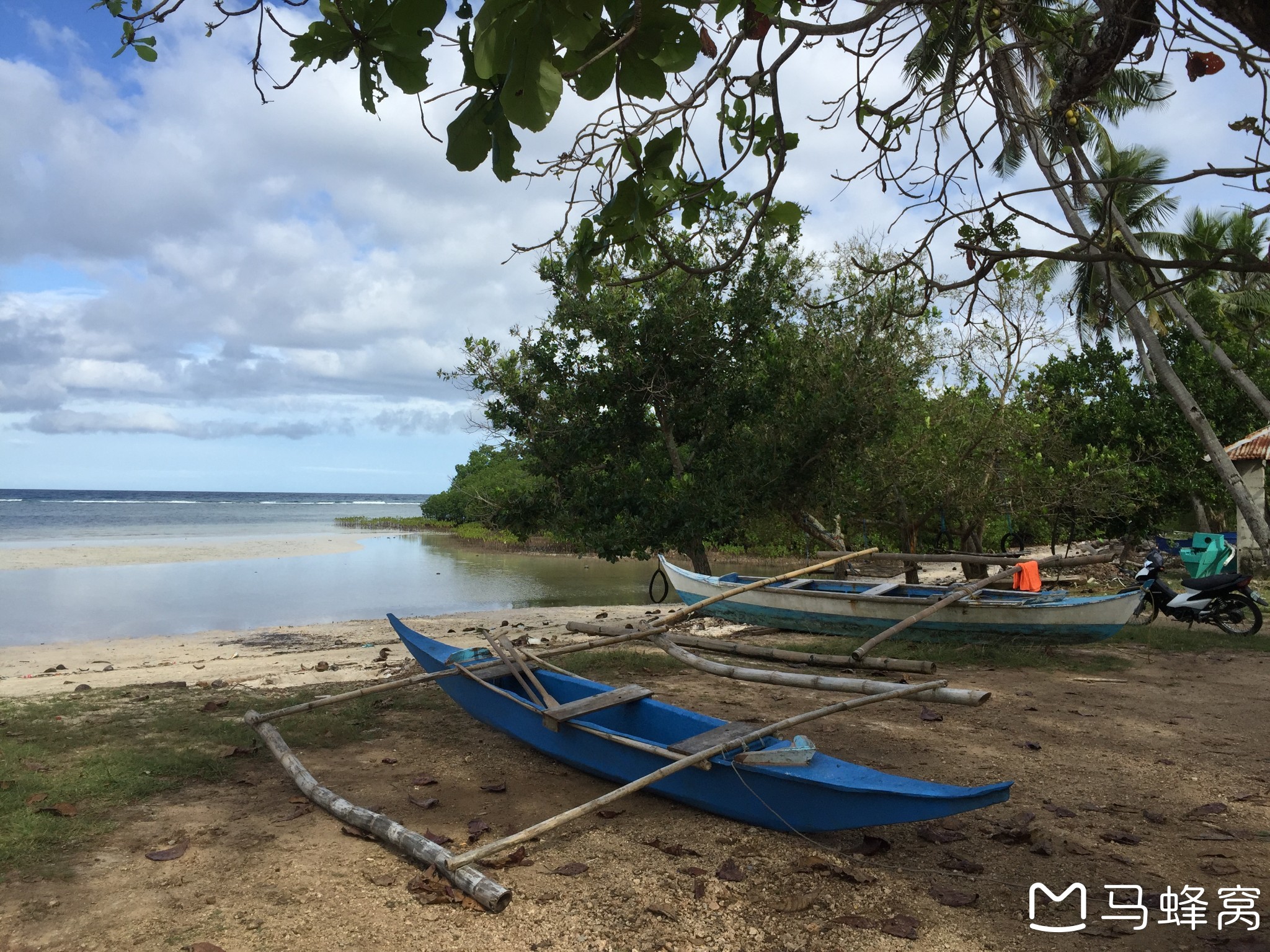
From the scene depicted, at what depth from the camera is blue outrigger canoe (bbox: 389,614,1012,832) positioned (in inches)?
139

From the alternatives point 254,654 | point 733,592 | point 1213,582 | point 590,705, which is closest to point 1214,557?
point 1213,582

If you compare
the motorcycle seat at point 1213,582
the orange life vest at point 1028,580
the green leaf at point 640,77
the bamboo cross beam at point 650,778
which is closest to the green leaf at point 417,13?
the green leaf at point 640,77

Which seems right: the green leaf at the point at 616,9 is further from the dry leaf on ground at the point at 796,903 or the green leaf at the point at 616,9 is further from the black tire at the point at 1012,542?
Answer: the black tire at the point at 1012,542

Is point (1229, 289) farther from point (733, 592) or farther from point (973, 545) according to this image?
point (733, 592)

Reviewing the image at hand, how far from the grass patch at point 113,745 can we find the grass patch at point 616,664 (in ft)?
4.79

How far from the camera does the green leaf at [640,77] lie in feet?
6.49

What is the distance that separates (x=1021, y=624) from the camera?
9.02 meters

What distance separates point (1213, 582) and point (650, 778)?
27.7 feet

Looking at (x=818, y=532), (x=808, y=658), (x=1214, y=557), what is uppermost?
(x=818, y=532)

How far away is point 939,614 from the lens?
30.8ft

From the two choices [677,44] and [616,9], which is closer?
[616,9]

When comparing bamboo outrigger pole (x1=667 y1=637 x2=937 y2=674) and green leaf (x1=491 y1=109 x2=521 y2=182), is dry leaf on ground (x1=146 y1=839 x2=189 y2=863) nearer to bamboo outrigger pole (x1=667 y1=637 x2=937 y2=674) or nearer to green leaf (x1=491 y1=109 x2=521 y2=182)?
bamboo outrigger pole (x1=667 y1=637 x2=937 y2=674)

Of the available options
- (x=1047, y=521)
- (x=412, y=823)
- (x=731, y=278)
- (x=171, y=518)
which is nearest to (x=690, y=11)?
(x=412, y=823)

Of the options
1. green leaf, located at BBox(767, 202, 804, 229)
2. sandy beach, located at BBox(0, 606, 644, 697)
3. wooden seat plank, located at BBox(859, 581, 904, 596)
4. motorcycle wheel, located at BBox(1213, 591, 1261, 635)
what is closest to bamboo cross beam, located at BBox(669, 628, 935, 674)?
green leaf, located at BBox(767, 202, 804, 229)
